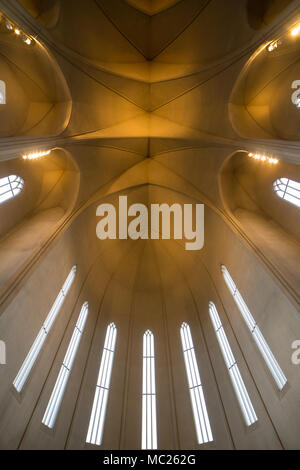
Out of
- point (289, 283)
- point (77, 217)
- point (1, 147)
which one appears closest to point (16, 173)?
point (77, 217)

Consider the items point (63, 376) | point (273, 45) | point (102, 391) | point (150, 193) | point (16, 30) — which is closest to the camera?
point (16, 30)

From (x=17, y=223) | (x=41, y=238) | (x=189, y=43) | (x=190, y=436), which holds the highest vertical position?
(x=189, y=43)

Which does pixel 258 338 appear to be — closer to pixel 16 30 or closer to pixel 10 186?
pixel 10 186

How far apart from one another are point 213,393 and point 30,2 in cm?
1468

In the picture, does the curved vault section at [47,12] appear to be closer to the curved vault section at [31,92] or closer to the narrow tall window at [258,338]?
the curved vault section at [31,92]

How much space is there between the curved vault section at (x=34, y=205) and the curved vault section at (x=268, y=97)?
280 inches

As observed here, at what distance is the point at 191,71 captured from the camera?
427 inches

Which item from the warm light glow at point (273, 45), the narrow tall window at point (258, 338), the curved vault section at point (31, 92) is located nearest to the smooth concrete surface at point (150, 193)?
the curved vault section at point (31, 92)

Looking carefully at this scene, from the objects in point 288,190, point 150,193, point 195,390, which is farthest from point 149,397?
point 288,190

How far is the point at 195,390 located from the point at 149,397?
1812mm

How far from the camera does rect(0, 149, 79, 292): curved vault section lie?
320 inches

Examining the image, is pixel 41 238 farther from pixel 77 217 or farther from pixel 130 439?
pixel 130 439

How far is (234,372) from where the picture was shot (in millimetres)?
9047

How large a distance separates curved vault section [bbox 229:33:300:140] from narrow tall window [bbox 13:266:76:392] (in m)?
8.93
